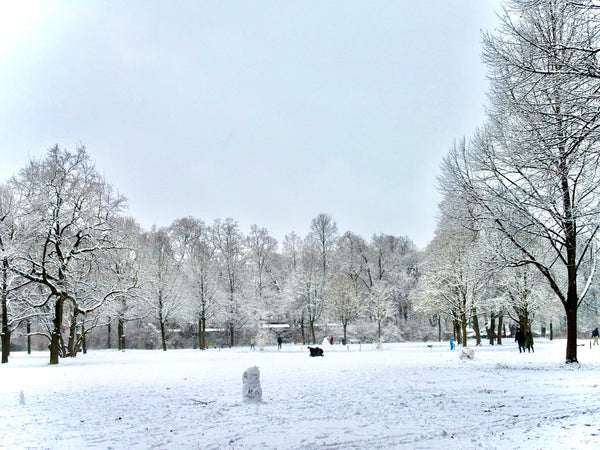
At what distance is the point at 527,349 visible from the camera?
104ft

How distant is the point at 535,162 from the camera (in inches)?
382

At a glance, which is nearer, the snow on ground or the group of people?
the snow on ground

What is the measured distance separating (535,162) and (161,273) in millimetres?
42383

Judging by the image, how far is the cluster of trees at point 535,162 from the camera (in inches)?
309

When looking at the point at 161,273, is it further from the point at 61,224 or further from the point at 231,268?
the point at 61,224

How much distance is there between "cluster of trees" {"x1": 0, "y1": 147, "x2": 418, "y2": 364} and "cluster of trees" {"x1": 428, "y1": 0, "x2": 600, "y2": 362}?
760 inches

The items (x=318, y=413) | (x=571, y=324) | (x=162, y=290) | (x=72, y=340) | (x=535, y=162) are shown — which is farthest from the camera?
(x=162, y=290)

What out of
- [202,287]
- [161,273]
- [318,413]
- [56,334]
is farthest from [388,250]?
[318,413]

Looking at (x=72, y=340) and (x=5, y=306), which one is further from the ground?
(x=5, y=306)

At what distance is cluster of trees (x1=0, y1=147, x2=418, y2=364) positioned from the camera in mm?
26641

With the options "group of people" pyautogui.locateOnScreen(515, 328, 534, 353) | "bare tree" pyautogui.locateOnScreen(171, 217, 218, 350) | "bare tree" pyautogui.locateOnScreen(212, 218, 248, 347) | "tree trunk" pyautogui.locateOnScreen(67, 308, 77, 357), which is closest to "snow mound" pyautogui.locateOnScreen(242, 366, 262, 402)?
"tree trunk" pyautogui.locateOnScreen(67, 308, 77, 357)

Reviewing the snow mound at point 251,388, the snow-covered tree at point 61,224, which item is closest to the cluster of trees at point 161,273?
the snow-covered tree at point 61,224

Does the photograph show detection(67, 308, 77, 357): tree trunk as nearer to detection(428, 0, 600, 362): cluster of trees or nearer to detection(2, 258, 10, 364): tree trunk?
detection(2, 258, 10, 364): tree trunk

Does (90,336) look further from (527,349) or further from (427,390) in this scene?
(427,390)
